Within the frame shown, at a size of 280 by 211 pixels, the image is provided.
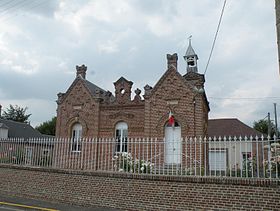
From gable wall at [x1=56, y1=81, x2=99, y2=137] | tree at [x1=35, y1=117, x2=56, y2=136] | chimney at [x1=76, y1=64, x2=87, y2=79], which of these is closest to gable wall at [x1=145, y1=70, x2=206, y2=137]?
gable wall at [x1=56, y1=81, x2=99, y2=137]

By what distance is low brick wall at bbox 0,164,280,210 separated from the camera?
8336 millimetres

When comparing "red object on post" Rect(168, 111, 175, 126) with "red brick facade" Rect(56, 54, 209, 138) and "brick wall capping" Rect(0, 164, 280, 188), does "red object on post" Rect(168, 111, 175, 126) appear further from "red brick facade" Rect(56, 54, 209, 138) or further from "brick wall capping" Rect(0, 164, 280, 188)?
"brick wall capping" Rect(0, 164, 280, 188)

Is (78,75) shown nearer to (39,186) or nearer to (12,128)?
(39,186)

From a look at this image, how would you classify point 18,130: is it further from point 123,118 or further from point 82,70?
point 123,118

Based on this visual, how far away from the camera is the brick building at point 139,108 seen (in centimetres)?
1826

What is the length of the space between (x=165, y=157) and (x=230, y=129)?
78.7 ft

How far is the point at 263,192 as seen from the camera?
8172mm

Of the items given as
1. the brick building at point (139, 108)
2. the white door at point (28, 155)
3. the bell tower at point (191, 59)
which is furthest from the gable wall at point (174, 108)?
the white door at point (28, 155)

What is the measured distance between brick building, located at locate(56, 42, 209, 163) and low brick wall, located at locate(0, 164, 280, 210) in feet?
16.6

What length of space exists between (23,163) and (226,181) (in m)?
8.65

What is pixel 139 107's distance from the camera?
19672 millimetres

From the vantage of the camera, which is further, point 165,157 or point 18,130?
point 18,130

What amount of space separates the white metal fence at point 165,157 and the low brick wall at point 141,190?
37 centimetres

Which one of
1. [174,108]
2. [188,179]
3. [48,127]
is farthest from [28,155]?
[48,127]
